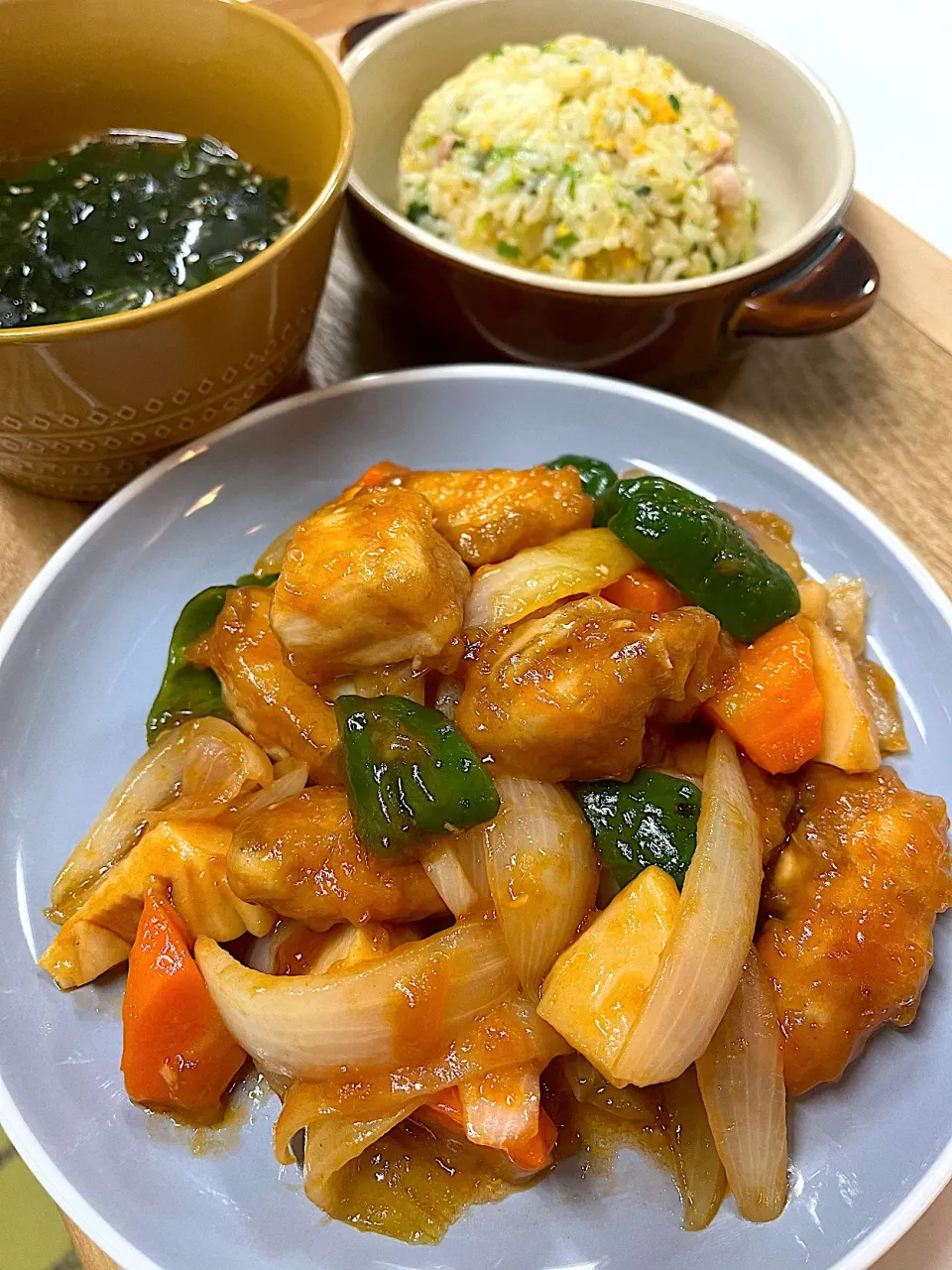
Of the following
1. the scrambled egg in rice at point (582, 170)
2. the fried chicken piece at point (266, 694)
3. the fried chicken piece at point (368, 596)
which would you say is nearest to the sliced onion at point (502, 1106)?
the fried chicken piece at point (266, 694)

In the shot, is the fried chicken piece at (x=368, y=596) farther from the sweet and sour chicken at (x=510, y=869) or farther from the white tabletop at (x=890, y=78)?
the white tabletop at (x=890, y=78)

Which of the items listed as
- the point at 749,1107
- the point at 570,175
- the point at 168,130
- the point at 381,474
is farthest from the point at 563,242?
the point at 749,1107

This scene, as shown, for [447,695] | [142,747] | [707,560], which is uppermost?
[707,560]

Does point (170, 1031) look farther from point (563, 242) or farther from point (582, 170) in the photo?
point (582, 170)

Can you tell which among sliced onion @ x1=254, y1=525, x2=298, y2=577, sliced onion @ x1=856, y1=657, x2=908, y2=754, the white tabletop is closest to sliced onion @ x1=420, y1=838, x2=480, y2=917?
sliced onion @ x1=254, y1=525, x2=298, y2=577

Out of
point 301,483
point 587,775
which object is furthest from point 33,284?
point 587,775

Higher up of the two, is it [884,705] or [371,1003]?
[884,705]

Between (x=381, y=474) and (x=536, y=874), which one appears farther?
(x=381, y=474)

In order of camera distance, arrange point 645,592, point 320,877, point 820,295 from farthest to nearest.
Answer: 1. point 820,295
2. point 645,592
3. point 320,877
